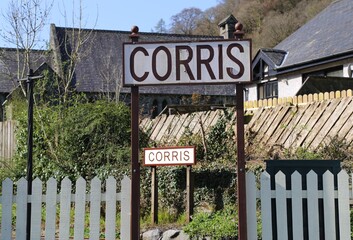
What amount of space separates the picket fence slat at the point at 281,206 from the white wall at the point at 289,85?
20.5 metres

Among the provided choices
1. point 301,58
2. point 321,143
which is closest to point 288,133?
point 321,143

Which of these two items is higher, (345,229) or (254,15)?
(254,15)

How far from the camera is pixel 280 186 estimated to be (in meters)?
6.05

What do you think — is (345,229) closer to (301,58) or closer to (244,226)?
(244,226)

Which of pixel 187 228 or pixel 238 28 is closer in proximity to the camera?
pixel 238 28

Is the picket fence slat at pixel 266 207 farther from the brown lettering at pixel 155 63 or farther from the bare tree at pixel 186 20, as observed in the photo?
the bare tree at pixel 186 20

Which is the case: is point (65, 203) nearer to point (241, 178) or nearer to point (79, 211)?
point (79, 211)

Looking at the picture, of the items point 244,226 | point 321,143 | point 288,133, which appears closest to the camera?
point 244,226

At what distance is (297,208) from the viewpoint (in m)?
6.05

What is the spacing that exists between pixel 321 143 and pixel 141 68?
238 inches

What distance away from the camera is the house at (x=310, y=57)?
916 inches

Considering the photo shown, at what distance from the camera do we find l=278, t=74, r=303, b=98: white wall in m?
26.1

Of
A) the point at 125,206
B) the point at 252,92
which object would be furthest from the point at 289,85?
the point at 125,206

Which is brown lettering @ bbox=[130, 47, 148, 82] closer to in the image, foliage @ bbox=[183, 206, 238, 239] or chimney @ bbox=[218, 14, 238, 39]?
foliage @ bbox=[183, 206, 238, 239]
